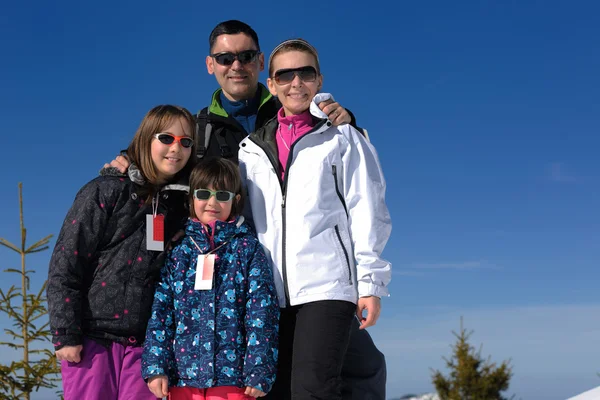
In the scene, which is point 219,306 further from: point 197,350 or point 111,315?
point 111,315

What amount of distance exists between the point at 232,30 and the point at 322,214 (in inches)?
103

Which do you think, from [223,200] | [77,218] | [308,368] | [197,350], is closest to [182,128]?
[223,200]

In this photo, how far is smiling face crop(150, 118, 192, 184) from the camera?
4.36m

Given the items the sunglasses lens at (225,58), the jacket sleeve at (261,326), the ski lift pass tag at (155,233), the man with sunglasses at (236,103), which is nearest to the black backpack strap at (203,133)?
the man with sunglasses at (236,103)

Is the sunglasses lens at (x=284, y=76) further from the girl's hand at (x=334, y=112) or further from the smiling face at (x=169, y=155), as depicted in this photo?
the smiling face at (x=169, y=155)

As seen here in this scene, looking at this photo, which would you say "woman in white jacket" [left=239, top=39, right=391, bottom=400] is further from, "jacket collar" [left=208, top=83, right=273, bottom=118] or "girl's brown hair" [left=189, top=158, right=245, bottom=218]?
"jacket collar" [left=208, top=83, right=273, bottom=118]

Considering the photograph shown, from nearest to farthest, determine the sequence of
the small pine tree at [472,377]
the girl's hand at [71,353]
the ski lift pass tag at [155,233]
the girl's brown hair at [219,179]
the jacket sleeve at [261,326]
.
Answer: the jacket sleeve at [261,326]
the girl's hand at [71,353]
the ski lift pass tag at [155,233]
the girl's brown hair at [219,179]
the small pine tree at [472,377]

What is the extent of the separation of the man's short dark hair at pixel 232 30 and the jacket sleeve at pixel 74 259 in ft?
8.02

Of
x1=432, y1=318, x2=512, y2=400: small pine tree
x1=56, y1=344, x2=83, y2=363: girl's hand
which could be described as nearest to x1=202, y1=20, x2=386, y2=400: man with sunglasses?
x1=56, y1=344, x2=83, y2=363: girl's hand

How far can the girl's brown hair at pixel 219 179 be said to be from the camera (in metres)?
4.29

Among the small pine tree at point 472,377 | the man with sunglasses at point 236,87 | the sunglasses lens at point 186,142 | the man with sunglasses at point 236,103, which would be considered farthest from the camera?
the small pine tree at point 472,377

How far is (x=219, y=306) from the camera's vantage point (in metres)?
4.04

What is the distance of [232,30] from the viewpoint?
599cm

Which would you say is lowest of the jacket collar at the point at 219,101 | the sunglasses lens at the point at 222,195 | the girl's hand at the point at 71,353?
the girl's hand at the point at 71,353
